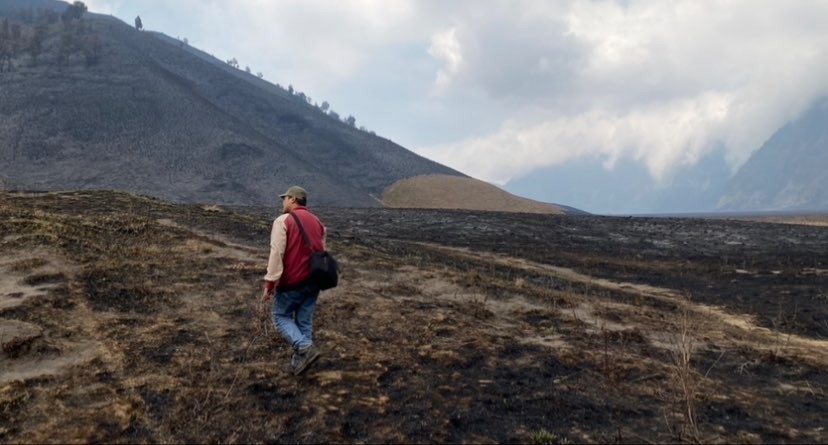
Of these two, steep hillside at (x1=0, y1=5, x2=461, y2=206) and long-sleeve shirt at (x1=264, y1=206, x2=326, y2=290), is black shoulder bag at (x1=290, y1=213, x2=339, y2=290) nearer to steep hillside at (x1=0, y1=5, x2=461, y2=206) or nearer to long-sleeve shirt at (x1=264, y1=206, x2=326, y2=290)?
long-sleeve shirt at (x1=264, y1=206, x2=326, y2=290)

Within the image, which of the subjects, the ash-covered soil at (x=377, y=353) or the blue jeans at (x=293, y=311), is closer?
the ash-covered soil at (x=377, y=353)

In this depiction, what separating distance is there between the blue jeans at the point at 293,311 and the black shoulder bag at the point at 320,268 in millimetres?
187

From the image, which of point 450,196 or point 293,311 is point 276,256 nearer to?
point 293,311

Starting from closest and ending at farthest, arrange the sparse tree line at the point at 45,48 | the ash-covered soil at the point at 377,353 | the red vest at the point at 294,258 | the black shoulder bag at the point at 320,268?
the ash-covered soil at the point at 377,353 → the black shoulder bag at the point at 320,268 → the red vest at the point at 294,258 → the sparse tree line at the point at 45,48

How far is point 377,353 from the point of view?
891 centimetres

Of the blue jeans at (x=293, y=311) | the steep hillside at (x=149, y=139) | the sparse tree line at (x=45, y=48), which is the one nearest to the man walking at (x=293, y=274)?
the blue jeans at (x=293, y=311)

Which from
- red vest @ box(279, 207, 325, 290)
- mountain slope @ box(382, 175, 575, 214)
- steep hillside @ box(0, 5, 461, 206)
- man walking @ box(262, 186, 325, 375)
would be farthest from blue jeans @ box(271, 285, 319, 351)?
mountain slope @ box(382, 175, 575, 214)

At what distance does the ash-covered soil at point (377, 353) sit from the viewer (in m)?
6.39

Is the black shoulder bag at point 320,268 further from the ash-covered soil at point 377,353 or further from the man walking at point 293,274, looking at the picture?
the ash-covered soil at point 377,353

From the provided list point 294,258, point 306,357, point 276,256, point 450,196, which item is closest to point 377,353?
point 306,357

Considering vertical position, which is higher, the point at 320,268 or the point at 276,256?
the point at 276,256

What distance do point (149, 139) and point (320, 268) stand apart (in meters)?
86.4

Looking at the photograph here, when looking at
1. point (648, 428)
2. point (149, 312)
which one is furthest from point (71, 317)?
point (648, 428)

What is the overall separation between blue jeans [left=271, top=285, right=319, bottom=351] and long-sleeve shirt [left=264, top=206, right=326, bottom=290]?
0.56ft
